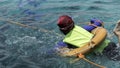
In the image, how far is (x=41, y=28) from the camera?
28.6ft

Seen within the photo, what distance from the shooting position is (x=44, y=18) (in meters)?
9.55

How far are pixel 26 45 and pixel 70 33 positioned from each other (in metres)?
1.65

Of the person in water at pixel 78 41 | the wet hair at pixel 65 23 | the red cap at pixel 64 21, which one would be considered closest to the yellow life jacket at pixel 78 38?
the person in water at pixel 78 41

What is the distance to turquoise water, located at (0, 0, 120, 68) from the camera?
6.52 m

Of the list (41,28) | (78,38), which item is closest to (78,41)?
(78,38)

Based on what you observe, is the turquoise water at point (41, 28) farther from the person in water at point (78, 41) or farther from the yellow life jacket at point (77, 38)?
the yellow life jacket at point (77, 38)

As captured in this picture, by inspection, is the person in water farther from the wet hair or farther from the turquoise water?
the turquoise water

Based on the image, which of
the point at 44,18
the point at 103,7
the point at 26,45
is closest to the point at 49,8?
the point at 44,18

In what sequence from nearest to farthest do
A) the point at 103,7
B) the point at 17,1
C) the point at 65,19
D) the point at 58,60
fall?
the point at 65,19
the point at 58,60
the point at 103,7
the point at 17,1

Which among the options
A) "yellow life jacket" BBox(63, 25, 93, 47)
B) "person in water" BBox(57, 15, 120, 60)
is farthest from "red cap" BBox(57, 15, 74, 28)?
"yellow life jacket" BBox(63, 25, 93, 47)

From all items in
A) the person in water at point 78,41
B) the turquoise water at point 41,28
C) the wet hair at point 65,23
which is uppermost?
the wet hair at point 65,23

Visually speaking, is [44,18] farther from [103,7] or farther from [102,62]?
[102,62]

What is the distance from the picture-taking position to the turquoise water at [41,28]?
652cm

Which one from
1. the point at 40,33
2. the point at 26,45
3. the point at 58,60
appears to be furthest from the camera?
the point at 40,33
